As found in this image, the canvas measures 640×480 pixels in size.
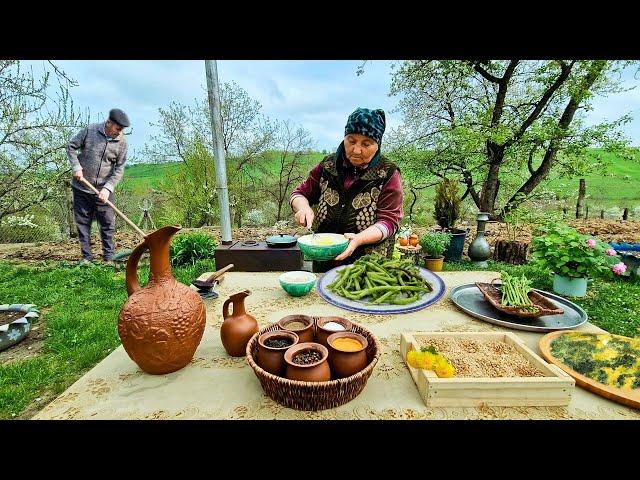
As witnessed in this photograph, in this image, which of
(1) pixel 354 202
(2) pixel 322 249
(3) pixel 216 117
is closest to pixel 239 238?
(3) pixel 216 117

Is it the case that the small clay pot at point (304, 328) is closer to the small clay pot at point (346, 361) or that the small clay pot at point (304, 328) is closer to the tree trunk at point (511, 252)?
the small clay pot at point (346, 361)

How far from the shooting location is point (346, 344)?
4.11 feet

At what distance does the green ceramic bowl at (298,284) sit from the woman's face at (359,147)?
0.99 meters

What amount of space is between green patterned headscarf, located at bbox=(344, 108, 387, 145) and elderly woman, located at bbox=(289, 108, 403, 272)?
0.01 meters

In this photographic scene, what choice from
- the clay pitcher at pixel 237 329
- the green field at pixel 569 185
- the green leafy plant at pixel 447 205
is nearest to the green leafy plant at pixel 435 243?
the green leafy plant at pixel 447 205

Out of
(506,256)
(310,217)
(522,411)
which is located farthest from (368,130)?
(506,256)

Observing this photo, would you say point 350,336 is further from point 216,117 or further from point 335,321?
point 216,117

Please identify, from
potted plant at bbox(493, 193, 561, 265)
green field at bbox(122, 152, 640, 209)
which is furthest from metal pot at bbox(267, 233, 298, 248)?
green field at bbox(122, 152, 640, 209)

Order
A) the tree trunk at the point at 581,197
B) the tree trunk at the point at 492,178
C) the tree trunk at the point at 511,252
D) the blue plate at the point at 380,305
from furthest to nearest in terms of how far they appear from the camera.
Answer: the tree trunk at the point at 581,197 → the tree trunk at the point at 492,178 → the tree trunk at the point at 511,252 → the blue plate at the point at 380,305

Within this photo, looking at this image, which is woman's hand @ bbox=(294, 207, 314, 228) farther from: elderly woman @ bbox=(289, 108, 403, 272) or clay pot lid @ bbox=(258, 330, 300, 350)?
clay pot lid @ bbox=(258, 330, 300, 350)

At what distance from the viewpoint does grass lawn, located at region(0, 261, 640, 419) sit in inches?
108

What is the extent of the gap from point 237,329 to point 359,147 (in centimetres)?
157

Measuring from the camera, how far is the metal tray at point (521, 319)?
1.62 m
